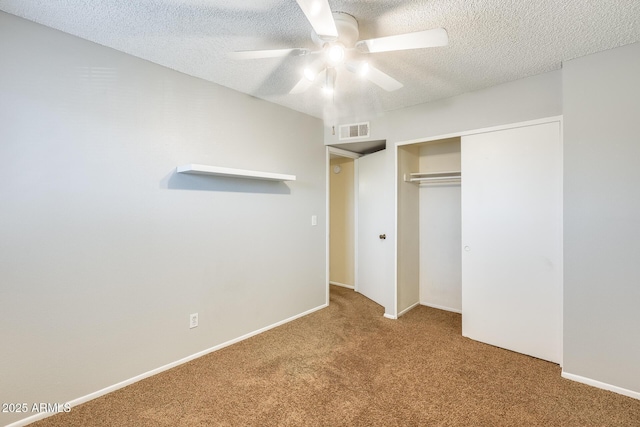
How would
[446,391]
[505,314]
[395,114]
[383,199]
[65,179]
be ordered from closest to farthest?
[65,179]
[446,391]
[505,314]
[395,114]
[383,199]

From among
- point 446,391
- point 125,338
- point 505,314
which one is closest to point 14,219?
point 125,338

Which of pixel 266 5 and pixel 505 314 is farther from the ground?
pixel 266 5


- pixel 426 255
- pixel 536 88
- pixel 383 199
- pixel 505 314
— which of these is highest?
pixel 536 88

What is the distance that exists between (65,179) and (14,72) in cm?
68

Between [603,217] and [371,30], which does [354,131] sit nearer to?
[371,30]

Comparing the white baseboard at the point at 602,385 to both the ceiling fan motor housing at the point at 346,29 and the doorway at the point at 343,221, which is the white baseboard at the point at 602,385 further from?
the ceiling fan motor housing at the point at 346,29

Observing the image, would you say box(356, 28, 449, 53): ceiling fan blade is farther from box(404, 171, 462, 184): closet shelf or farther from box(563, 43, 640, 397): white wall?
box(404, 171, 462, 184): closet shelf

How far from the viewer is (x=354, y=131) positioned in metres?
3.74

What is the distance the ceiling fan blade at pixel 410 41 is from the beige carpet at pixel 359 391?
2242 mm

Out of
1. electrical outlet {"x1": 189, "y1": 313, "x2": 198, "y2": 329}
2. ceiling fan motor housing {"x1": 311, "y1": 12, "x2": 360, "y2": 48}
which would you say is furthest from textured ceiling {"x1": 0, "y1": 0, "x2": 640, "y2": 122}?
electrical outlet {"x1": 189, "y1": 313, "x2": 198, "y2": 329}

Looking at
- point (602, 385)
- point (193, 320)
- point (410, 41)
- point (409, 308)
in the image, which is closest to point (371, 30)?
point (410, 41)

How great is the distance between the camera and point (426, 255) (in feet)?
13.1

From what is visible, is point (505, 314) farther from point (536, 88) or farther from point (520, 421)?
point (536, 88)

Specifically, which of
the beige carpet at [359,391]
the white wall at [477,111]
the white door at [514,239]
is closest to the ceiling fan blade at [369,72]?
the white wall at [477,111]
